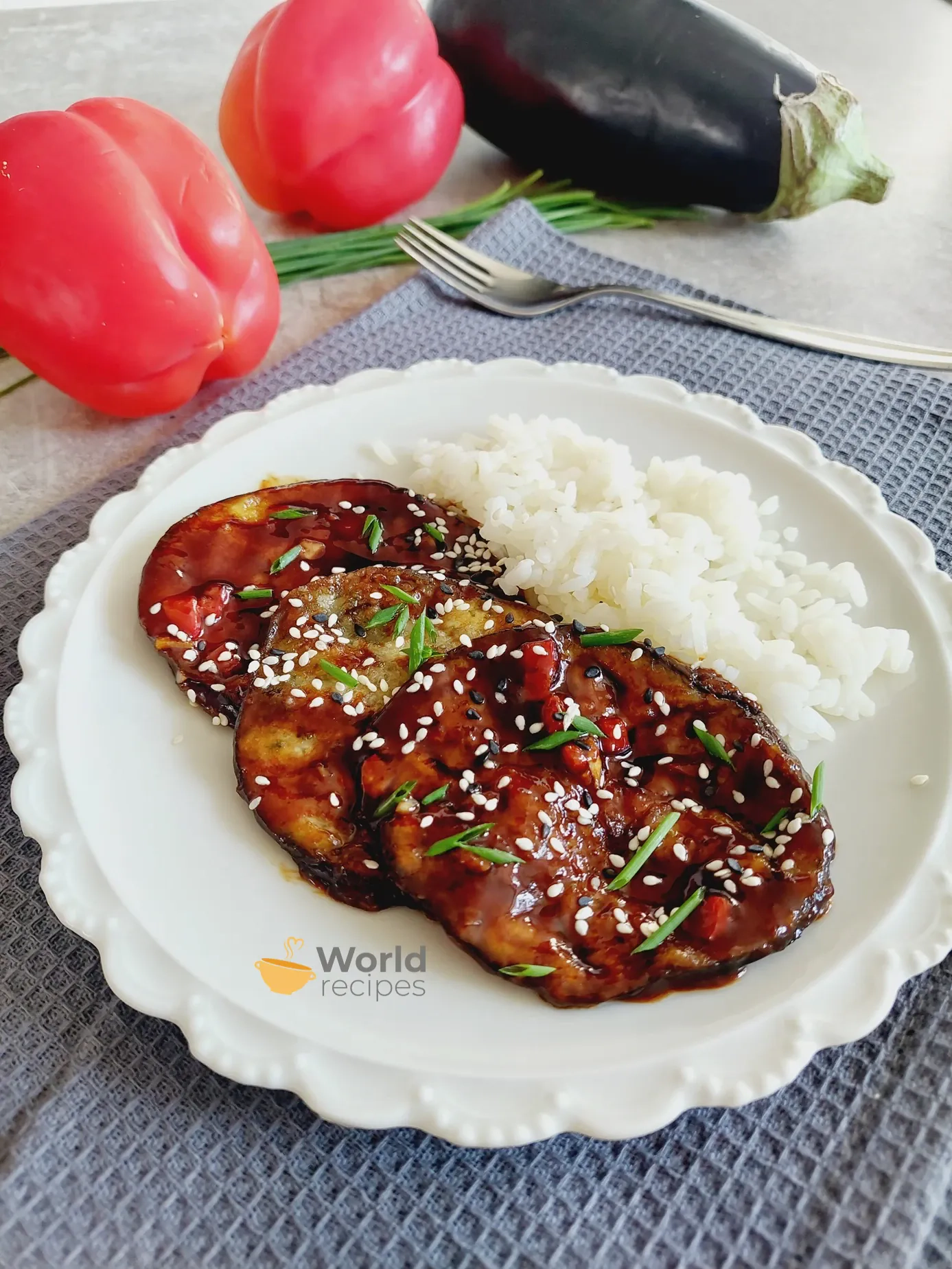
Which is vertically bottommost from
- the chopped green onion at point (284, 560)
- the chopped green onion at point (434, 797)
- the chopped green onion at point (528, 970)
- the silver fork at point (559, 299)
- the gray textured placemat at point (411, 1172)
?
the gray textured placemat at point (411, 1172)

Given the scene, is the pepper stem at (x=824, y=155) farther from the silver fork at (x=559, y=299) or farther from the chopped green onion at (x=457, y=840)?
the chopped green onion at (x=457, y=840)

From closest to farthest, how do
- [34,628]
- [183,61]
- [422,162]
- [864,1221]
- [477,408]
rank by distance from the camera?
[864,1221], [34,628], [477,408], [422,162], [183,61]

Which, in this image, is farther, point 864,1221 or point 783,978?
point 783,978

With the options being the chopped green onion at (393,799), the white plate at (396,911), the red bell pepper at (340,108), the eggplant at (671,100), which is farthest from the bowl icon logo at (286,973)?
the eggplant at (671,100)

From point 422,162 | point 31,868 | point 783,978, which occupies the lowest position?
point 31,868

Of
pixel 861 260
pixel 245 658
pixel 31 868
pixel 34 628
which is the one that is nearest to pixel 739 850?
pixel 245 658

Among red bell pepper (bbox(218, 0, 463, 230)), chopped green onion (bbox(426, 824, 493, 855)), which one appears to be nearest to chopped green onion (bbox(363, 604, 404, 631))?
chopped green onion (bbox(426, 824, 493, 855))

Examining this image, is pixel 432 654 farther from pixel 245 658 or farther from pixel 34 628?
pixel 34 628

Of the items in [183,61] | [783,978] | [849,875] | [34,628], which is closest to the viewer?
[783,978]
